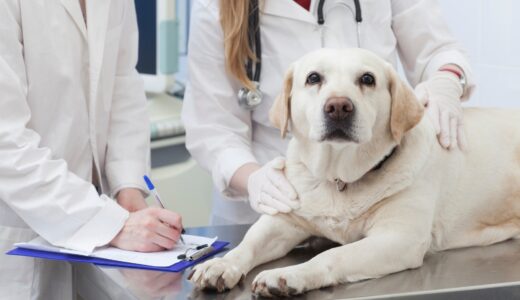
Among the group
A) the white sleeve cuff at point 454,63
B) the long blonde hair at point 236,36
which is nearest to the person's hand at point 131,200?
the long blonde hair at point 236,36

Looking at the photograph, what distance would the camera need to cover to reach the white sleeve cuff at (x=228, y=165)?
162 centimetres

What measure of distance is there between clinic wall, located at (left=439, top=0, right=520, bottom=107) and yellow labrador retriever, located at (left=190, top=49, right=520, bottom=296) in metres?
0.70

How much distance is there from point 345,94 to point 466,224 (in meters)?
0.36

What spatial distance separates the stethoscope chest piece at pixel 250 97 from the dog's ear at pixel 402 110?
0.43m

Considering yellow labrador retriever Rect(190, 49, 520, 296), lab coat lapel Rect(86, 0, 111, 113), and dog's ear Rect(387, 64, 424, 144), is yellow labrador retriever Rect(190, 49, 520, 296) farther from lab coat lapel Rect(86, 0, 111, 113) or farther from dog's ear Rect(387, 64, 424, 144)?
lab coat lapel Rect(86, 0, 111, 113)

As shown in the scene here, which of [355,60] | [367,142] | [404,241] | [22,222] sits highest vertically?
[355,60]

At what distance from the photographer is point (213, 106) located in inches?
66.9

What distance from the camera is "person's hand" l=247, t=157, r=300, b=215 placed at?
129cm

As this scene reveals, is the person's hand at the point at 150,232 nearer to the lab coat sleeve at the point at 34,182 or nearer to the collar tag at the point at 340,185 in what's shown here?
the lab coat sleeve at the point at 34,182

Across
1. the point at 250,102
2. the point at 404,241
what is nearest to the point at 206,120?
the point at 250,102

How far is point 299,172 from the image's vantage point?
1.31 meters

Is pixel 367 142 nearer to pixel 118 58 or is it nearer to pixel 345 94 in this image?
pixel 345 94

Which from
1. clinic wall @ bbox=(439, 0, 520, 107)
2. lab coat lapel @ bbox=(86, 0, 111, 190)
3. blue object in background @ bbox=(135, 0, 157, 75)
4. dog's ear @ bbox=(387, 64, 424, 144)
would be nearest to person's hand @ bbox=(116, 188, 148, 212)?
lab coat lapel @ bbox=(86, 0, 111, 190)

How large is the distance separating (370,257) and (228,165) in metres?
0.54
